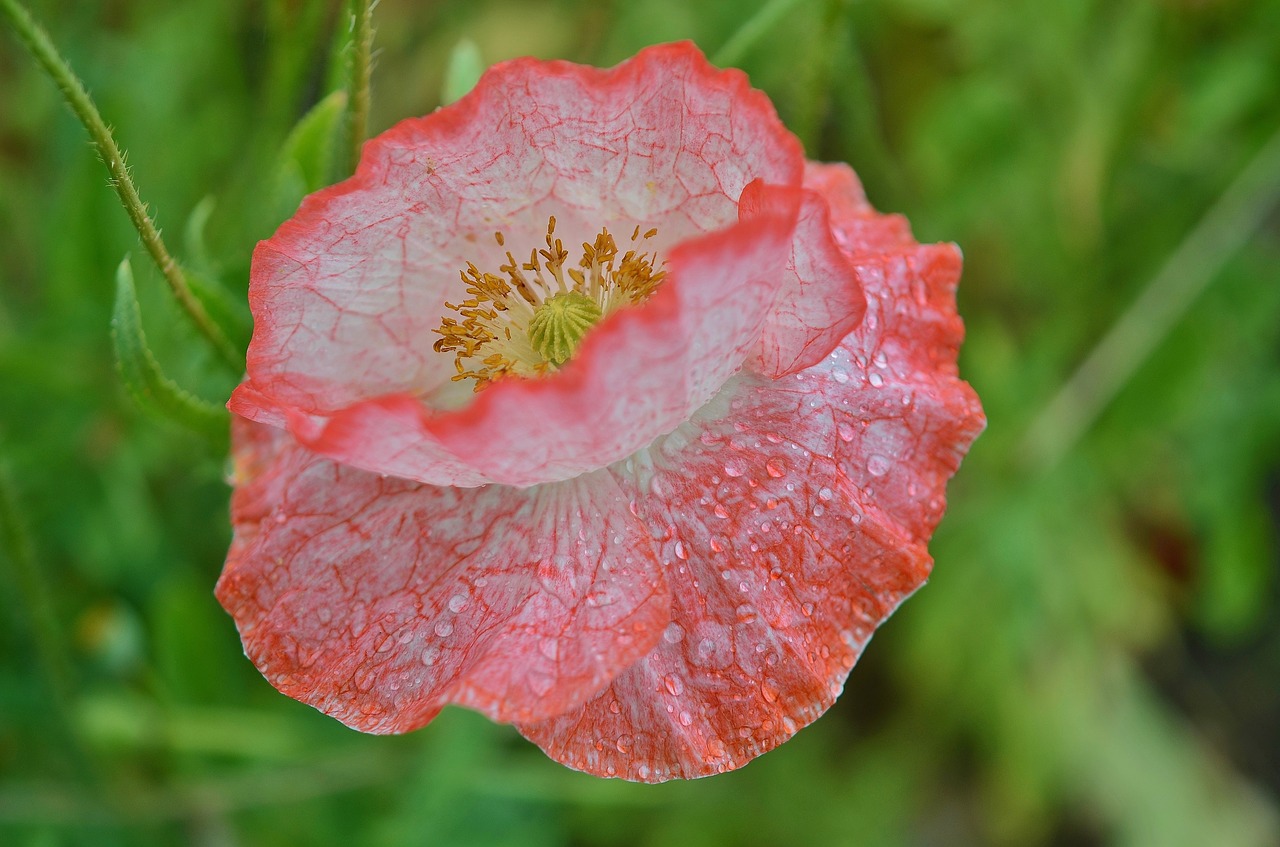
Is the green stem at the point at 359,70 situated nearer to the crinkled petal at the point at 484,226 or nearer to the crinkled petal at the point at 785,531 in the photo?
the crinkled petal at the point at 484,226

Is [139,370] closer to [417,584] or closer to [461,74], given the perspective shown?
[417,584]

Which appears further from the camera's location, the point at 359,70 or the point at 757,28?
the point at 757,28

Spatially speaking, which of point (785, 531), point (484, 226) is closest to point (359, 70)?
point (484, 226)

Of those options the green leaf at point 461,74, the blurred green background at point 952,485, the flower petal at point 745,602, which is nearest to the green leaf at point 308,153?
the blurred green background at point 952,485

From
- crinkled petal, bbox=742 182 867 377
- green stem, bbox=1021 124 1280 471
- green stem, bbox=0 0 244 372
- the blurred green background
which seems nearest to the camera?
green stem, bbox=0 0 244 372

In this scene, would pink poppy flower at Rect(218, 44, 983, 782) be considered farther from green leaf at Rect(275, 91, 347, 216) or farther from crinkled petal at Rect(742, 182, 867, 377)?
green leaf at Rect(275, 91, 347, 216)

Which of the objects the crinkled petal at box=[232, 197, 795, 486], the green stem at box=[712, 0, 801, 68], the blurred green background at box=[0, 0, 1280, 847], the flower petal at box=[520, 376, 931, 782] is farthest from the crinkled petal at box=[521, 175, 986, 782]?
the blurred green background at box=[0, 0, 1280, 847]
